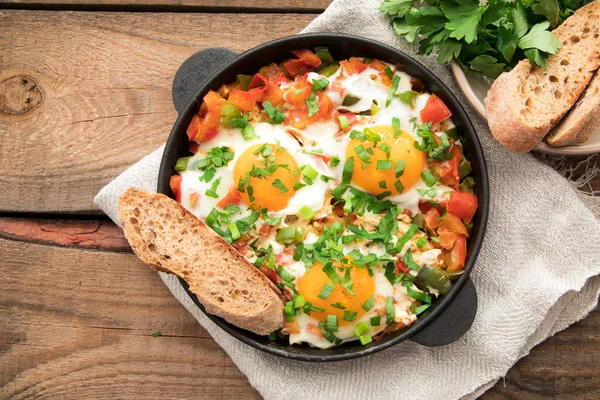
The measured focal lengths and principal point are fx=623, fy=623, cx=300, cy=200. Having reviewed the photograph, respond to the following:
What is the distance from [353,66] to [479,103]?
1.81 ft

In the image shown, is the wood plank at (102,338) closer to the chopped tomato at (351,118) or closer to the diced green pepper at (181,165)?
the diced green pepper at (181,165)

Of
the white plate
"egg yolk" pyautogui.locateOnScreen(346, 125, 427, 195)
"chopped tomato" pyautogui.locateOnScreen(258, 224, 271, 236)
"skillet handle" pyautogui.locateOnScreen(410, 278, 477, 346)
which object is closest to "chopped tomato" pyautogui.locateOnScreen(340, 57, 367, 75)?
"egg yolk" pyautogui.locateOnScreen(346, 125, 427, 195)

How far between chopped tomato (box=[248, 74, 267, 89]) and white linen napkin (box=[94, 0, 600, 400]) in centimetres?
35

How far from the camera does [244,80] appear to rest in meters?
2.68

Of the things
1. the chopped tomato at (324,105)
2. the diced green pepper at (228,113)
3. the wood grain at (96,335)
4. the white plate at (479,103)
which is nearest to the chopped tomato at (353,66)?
the chopped tomato at (324,105)

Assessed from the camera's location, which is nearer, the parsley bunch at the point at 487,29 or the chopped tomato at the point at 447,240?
the parsley bunch at the point at 487,29

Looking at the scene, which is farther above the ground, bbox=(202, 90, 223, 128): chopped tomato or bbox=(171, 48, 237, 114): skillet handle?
bbox=(171, 48, 237, 114): skillet handle

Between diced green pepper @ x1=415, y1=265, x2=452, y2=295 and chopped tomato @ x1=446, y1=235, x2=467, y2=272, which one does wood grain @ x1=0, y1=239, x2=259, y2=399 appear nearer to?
diced green pepper @ x1=415, y1=265, x2=452, y2=295

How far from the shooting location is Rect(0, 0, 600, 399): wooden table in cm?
295

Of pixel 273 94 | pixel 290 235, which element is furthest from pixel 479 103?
pixel 290 235

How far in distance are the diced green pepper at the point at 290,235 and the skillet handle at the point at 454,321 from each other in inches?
25.5

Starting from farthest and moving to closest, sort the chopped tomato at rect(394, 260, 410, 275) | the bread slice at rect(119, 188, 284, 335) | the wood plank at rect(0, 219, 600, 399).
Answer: the wood plank at rect(0, 219, 600, 399) < the chopped tomato at rect(394, 260, 410, 275) < the bread slice at rect(119, 188, 284, 335)

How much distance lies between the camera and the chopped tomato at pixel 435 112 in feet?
8.34

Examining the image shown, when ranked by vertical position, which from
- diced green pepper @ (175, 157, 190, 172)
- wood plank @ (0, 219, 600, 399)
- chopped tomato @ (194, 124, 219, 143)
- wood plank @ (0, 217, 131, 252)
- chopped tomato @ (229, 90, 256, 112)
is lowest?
wood plank @ (0, 219, 600, 399)
